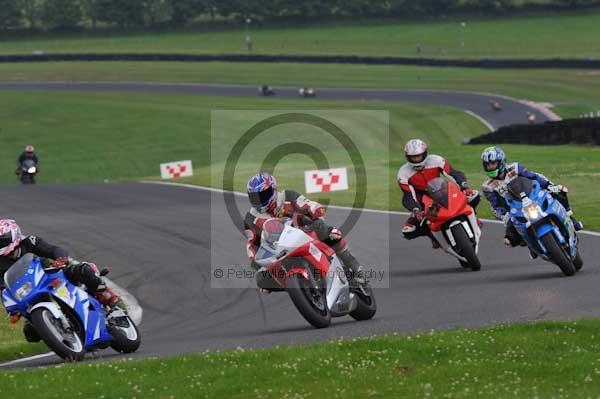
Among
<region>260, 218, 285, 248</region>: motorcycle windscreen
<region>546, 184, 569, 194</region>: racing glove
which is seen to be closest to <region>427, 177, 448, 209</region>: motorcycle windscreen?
<region>546, 184, 569, 194</region>: racing glove

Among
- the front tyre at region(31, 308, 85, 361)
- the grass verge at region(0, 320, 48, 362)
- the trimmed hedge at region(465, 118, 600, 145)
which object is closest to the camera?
the front tyre at region(31, 308, 85, 361)

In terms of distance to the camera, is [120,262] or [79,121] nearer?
[120,262]

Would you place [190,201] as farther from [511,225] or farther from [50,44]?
[50,44]

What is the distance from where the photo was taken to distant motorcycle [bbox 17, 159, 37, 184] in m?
39.7

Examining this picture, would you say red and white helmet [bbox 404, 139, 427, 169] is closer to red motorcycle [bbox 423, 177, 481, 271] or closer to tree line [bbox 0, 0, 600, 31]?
red motorcycle [bbox 423, 177, 481, 271]

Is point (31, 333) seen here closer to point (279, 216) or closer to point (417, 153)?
point (279, 216)

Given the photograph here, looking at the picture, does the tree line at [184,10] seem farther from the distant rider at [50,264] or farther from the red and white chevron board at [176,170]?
the distant rider at [50,264]

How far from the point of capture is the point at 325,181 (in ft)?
97.9

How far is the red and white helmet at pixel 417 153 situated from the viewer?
56.1ft

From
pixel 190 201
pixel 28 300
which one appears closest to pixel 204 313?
pixel 28 300

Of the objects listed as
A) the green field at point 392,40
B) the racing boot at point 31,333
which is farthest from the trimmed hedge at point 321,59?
the racing boot at point 31,333

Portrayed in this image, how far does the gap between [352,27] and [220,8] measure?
11481mm

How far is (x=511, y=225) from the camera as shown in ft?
52.7

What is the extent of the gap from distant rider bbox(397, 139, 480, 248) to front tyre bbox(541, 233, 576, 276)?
6.60 ft
